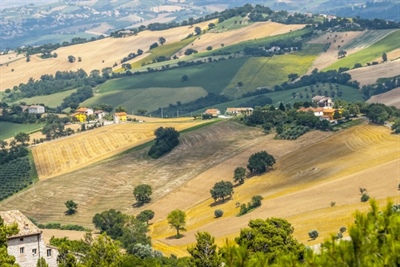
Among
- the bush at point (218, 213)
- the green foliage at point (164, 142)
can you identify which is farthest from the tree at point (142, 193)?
the green foliage at point (164, 142)

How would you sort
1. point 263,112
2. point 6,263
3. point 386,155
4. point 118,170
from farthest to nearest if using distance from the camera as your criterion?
1. point 263,112
2. point 118,170
3. point 386,155
4. point 6,263

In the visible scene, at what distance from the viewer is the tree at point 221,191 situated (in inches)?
5394

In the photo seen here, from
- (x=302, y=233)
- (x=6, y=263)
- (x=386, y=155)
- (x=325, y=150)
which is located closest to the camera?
(x=6, y=263)

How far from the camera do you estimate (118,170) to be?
165 m

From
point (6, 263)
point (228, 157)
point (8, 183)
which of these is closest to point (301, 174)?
point (228, 157)

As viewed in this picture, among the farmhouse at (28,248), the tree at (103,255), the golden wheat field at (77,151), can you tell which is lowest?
the golden wheat field at (77,151)

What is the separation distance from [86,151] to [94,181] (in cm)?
3072

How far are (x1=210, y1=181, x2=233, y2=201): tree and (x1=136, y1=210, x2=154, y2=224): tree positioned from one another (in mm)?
11391

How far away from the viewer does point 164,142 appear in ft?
580

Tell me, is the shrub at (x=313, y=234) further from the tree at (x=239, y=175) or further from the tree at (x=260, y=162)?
the tree at (x=260, y=162)

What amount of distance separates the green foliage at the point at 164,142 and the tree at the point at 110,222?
1802 inches

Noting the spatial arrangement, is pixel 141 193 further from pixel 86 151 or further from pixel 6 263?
pixel 6 263

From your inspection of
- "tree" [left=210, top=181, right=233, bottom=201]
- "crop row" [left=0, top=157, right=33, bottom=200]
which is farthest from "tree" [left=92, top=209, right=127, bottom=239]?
"crop row" [left=0, top=157, right=33, bottom=200]

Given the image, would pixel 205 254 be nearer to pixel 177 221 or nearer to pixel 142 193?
pixel 177 221
